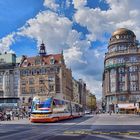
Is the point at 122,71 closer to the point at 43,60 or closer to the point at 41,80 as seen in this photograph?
the point at 43,60

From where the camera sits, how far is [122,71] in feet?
502

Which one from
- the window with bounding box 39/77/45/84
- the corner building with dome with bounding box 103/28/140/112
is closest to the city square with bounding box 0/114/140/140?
the window with bounding box 39/77/45/84

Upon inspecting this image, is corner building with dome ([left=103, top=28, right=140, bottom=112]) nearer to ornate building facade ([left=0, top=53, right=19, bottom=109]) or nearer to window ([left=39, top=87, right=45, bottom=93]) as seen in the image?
window ([left=39, top=87, right=45, bottom=93])

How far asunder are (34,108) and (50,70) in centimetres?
→ 8322

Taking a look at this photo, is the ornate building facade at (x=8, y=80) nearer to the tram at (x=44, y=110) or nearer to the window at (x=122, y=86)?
the window at (x=122, y=86)

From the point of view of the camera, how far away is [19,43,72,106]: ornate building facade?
132000 mm

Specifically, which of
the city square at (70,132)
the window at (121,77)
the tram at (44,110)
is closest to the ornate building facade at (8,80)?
the window at (121,77)

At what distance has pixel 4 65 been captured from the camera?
5704 inches

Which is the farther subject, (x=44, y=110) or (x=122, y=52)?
(x=122, y=52)

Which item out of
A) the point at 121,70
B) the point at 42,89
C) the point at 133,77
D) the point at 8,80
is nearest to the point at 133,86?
the point at 133,77

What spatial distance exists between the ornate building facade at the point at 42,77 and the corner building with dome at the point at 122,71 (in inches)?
905

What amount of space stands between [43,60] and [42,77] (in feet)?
22.2

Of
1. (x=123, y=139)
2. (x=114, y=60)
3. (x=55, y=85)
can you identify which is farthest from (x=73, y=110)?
(x=114, y=60)

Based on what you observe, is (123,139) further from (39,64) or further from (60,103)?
(39,64)
